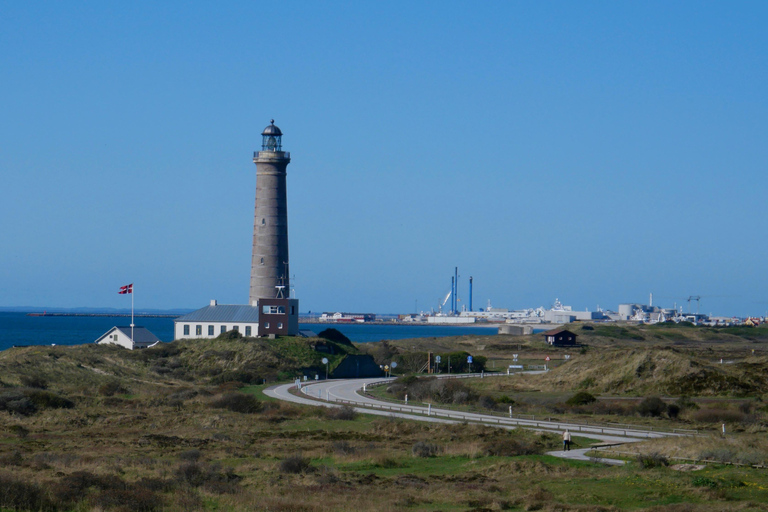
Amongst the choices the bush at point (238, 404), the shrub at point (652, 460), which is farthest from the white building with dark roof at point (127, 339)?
the shrub at point (652, 460)

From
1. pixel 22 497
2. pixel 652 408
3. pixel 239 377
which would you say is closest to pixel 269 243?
pixel 239 377

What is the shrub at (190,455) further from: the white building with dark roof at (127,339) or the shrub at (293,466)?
the white building with dark roof at (127,339)

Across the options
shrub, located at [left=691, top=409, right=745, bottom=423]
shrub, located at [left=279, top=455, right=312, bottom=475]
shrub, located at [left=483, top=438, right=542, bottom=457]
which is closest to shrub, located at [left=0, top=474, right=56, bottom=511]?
shrub, located at [left=279, top=455, right=312, bottom=475]

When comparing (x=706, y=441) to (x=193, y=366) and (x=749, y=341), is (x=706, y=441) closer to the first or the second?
(x=193, y=366)

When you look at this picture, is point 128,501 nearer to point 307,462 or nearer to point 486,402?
point 307,462

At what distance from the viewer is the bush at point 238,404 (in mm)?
49781

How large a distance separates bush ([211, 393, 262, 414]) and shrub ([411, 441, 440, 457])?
18307mm

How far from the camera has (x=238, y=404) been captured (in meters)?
50.3

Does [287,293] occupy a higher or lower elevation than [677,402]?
higher

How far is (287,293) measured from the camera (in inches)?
3556

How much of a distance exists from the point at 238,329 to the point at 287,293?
605 centimetres

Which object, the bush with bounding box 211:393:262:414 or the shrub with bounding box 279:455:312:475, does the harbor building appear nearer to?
the bush with bounding box 211:393:262:414

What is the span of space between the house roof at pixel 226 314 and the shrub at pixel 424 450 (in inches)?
2247

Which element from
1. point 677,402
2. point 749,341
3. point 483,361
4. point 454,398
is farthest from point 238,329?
point 749,341
